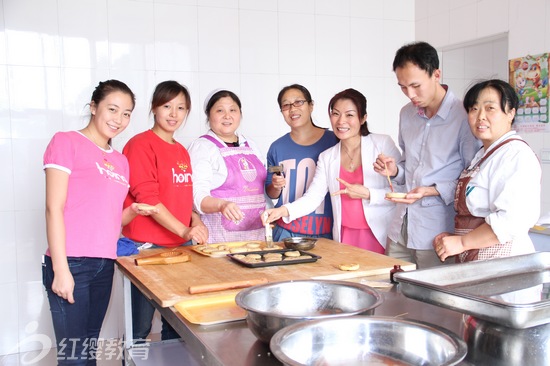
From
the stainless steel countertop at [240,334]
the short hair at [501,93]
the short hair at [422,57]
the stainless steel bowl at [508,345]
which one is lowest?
the stainless steel countertop at [240,334]

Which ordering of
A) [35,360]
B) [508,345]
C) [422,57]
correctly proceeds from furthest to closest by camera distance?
[35,360]
[422,57]
[508,345]

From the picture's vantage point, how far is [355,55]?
Result: 387cm

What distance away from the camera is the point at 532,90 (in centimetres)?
304

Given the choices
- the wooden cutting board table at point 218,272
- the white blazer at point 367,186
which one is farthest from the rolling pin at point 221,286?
Answer: the white blazer at point 367,186

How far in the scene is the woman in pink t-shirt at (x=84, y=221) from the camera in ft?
5.74

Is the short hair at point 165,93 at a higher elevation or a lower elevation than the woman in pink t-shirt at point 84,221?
higher

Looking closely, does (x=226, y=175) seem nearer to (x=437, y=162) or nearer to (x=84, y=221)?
(x=84, y=221)

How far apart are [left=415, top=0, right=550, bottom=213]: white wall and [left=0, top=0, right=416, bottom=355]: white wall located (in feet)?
1.11

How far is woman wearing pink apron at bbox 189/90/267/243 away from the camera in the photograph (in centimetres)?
241

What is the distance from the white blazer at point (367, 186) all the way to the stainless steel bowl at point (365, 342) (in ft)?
4.28

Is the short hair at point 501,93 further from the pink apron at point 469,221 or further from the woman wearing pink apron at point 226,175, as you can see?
the woman wearing pink apron at point 226,175

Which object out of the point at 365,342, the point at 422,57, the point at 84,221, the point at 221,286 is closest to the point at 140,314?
the point at 84,221

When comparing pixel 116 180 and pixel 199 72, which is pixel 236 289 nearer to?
pixel 116 180

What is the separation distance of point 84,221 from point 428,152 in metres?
1.35
